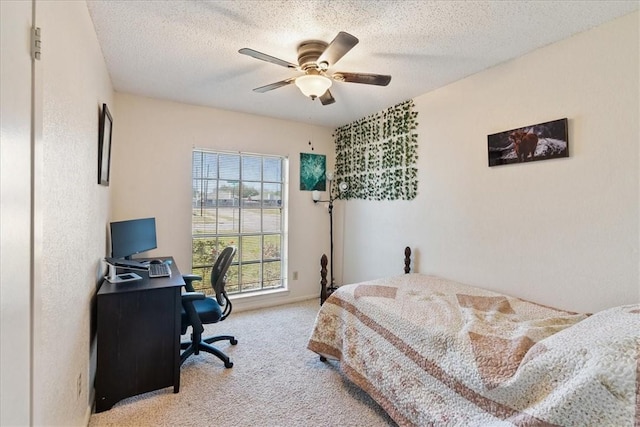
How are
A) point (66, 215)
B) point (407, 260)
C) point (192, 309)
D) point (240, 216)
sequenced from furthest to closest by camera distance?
point (240, 216) < point (407, 260) < point (192, 309) < point (66, 215)

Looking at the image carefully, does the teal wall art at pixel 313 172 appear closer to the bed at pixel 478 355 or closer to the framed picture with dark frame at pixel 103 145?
the bed at pixel 478 355

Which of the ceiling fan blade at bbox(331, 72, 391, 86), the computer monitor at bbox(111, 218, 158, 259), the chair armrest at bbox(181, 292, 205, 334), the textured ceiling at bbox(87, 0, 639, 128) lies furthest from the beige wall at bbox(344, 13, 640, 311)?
the computer monitor at bbox(111, 218, 158, 259)

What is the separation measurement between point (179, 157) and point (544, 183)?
3476 millimetres

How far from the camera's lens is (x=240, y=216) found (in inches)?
152

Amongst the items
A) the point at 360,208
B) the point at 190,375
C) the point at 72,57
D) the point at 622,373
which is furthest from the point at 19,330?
the point at 360,208

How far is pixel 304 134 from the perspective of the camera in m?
4.19

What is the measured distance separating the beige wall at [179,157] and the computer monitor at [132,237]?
0.29m

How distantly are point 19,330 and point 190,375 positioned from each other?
1.80 metres

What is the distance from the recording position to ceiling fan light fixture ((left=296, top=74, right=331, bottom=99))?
214 cm

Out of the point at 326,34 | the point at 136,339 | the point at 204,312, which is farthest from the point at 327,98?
the point at 136,339

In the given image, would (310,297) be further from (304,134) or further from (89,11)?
(89,11)

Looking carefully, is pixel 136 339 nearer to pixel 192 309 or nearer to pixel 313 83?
pixel 192 309

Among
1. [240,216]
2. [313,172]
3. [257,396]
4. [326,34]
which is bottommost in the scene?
[257,396]

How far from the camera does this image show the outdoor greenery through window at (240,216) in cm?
362
